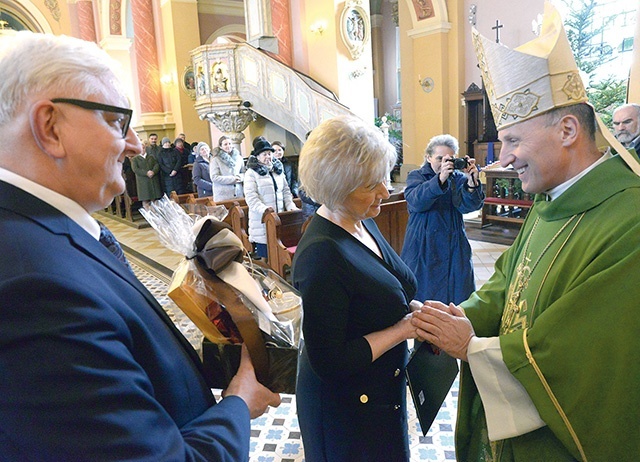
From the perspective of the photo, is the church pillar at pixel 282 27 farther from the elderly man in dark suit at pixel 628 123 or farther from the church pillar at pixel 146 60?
the elderly man in dark suit at pixel 628 123

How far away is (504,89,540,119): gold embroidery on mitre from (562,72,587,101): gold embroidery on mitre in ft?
0.27

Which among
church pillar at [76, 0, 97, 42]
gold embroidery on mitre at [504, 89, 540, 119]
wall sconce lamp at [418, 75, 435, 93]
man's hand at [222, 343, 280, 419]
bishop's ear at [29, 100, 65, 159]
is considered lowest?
man's hand at [222, 343, 280, 419]

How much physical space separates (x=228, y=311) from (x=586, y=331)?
85 cm

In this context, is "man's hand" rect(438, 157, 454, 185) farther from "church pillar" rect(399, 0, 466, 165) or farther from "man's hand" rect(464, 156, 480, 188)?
"church pillar" rect(399, 0, 466, 165)

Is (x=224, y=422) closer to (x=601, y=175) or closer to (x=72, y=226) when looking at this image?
(x=72, y=226)

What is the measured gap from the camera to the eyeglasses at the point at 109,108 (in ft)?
2.44

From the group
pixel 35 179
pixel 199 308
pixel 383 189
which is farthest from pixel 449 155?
pixel 35 179

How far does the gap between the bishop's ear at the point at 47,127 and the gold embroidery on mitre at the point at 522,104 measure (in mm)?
1234

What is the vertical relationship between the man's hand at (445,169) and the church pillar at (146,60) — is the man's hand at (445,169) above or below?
below

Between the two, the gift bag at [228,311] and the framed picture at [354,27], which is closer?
the gift bag at [228,311]

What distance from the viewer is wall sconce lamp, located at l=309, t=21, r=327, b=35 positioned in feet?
30.4

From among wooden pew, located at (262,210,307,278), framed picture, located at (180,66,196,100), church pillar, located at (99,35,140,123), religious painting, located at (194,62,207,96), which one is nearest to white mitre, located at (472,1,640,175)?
wooden pew, located at (262,210,307,278)

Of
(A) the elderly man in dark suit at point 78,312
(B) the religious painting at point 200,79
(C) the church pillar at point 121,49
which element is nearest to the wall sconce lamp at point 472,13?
(B) the religious painting at point 200,79

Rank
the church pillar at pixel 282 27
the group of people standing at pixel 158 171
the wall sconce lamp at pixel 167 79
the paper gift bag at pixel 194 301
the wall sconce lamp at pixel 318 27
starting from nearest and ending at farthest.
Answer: the paper gift bag at pixel 194 301
the group of people standing at pixel 158 171
the wall sconce lamp at pixel 318 27
the church pillar at pixel 282 27
the wall sconce lamp at pixel 167 79
